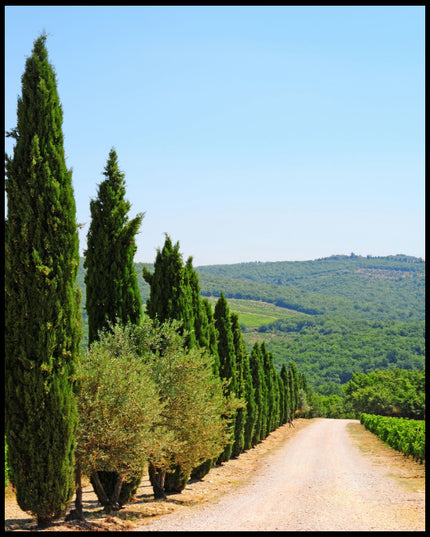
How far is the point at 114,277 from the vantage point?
1554 cm

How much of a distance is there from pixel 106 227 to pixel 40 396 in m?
6.79

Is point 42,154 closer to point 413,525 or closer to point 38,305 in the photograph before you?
point 38,305

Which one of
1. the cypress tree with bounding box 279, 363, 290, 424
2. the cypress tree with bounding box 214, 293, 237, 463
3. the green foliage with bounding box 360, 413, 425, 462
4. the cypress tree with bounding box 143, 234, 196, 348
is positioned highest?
the cypress tree with bounding box 143, 234, 196, 348

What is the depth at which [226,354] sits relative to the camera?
1109 inches

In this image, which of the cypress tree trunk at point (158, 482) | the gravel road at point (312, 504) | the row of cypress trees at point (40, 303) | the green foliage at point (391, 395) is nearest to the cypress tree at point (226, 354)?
the gravel road at point (312, 504)

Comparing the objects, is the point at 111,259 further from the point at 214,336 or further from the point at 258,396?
the point at 258,396

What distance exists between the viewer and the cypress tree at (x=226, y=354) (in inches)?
1065

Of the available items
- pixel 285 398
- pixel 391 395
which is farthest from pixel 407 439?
pixel 391 395

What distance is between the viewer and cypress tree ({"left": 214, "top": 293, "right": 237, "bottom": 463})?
88.8 feet

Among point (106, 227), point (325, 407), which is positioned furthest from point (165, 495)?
point (325, 407)

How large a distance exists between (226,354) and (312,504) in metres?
13.7

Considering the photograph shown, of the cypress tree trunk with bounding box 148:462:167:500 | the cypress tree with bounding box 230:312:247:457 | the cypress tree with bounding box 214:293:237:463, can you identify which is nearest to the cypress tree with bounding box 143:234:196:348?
the cypress tree trunk with bounding box 148:462:167:500

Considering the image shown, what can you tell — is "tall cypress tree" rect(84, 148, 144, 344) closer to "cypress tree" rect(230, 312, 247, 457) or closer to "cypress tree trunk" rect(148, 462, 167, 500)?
"cypress tree trunk" rect(148, 462, 167, 500)

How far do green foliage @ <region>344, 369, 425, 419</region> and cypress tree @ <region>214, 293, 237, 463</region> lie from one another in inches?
2116
